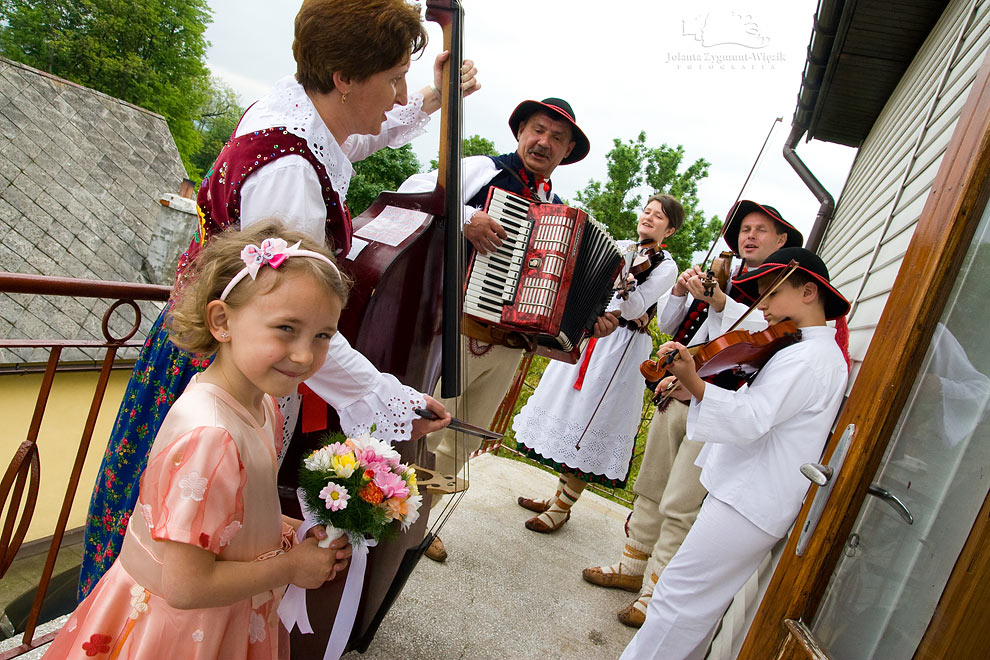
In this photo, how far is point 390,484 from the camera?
1.21 m

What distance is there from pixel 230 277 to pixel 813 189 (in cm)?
719

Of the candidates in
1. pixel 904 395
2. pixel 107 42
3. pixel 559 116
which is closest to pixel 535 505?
pixel 559 116

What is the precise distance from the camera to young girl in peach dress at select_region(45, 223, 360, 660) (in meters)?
1.10

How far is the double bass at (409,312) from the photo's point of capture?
5.62 ft

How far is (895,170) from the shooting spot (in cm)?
355

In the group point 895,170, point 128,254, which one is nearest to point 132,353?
point 128,254

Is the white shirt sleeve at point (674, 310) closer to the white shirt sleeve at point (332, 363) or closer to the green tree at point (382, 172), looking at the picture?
the white shirt sleeve at point (332, 363)

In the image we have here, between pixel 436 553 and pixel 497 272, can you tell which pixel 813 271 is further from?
pixel 436 553

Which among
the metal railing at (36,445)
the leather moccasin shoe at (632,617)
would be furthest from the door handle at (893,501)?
the metal railing at (36,445)

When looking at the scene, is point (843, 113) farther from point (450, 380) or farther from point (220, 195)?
point (220, 195)

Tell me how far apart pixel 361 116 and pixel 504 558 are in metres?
2.56

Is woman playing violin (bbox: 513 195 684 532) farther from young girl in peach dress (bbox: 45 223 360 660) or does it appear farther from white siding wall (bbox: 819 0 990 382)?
young girl in peach dress (bbox: 45 223 360 660)

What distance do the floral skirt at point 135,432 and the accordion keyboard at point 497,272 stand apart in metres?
1.38

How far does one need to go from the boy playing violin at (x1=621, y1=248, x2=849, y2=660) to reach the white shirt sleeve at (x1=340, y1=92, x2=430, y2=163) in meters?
1.28
